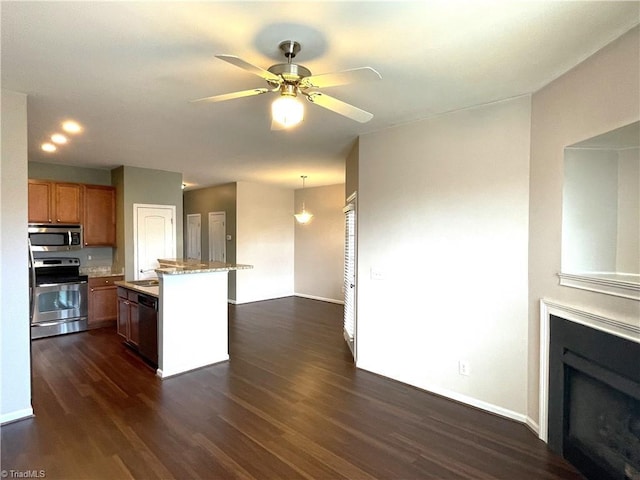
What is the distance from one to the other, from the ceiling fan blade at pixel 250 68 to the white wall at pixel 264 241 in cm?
561

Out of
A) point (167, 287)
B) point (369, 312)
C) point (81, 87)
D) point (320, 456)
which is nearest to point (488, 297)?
point (369, 312)

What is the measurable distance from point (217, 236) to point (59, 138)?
13.4ft

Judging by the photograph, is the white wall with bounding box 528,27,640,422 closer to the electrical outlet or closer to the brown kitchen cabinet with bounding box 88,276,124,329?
the electrical outlet

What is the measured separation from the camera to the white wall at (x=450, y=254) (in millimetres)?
2910

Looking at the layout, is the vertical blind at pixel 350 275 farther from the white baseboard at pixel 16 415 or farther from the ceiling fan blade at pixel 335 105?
the white baseboard at pixel 16 415

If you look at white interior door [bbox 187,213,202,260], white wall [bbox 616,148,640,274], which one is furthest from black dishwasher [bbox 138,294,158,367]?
white interior door [bbox 187,213,202,260]

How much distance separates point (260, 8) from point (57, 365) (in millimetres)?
4448

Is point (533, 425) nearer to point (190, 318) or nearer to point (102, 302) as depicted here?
point (190, 318)

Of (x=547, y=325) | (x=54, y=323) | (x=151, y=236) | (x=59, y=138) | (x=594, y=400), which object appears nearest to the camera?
(x=594, y=400)

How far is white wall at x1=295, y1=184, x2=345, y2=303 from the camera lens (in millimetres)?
7645

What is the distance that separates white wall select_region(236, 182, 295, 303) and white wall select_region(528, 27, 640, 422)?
18.9ft

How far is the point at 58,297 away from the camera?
16.7 ft

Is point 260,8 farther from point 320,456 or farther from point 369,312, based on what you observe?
point 369,312

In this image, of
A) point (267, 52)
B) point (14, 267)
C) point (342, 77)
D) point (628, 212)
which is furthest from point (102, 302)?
point (628, 212)
